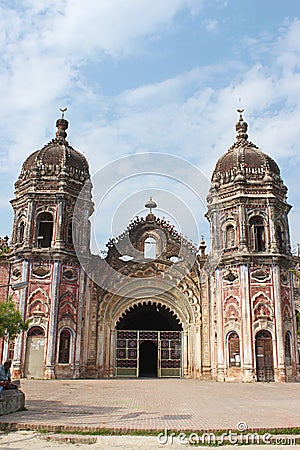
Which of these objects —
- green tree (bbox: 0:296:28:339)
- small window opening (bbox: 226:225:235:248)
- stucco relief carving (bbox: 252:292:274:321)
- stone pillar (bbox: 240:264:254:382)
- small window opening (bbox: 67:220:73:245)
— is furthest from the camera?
small window opening (bbox: 67:220:73:245)

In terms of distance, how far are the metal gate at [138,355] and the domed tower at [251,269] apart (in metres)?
2.97

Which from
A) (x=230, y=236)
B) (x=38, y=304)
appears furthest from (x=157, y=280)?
(x=38, y=304)

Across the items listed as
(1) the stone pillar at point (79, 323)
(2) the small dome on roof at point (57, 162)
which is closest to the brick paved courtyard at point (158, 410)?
(1) the stone pillar at point (79, 323)

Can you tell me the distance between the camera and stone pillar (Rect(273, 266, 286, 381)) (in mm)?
23531

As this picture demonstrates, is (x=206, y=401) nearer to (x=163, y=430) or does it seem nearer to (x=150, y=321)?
(x=163, y=430)

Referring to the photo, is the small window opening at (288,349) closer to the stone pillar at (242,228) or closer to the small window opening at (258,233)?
the small window opening at (258,233)

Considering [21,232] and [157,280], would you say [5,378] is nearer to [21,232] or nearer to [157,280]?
[21,232]

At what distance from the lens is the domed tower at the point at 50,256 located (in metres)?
24.1

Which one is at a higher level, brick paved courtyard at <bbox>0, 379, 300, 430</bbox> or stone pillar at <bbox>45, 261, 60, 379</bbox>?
stone pillar at <bbox>45, 261, 60, 379</bbox>

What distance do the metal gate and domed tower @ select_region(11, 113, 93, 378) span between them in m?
3.03

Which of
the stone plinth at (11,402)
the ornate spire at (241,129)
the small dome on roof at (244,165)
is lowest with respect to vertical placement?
the stone plinth at (11,402)

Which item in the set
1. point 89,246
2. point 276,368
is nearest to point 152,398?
point 276,368

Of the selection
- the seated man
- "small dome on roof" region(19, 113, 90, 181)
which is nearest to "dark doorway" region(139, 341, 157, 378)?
"small dome on roof" region(19, 113, 90, 181)

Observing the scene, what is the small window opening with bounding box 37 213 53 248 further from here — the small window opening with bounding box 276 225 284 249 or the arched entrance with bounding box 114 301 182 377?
the small window opening with bounding box 276 225 284 249
